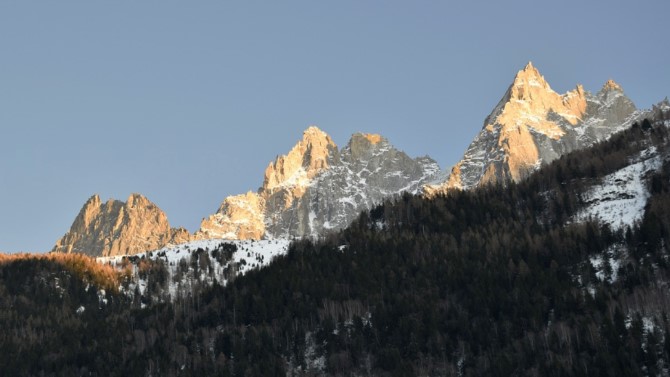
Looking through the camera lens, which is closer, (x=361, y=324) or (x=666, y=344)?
(x=666, y=344)

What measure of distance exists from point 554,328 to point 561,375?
21112mm

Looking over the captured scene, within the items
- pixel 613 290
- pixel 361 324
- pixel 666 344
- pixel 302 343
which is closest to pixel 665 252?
pixel 613 290

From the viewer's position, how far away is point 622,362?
136m

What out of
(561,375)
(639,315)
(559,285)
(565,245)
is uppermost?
(565,245)

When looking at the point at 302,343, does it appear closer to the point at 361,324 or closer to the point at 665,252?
the point at 361,324

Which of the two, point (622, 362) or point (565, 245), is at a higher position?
point (565, 245)

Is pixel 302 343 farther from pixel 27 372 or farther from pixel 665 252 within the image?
pixel 665 252

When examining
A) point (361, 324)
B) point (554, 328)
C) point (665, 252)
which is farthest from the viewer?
point (361, 324)

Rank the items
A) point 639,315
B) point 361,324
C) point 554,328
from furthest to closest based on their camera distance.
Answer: point 361,324
point 554,328
point 639,315

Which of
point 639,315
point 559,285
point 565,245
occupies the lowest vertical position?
point 639,315

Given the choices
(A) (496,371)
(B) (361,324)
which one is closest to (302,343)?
(B) (361,324)

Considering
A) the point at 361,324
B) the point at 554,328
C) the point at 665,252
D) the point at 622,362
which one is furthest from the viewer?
the point at 361,324

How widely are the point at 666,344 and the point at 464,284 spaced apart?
197 feet

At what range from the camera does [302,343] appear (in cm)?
18850
